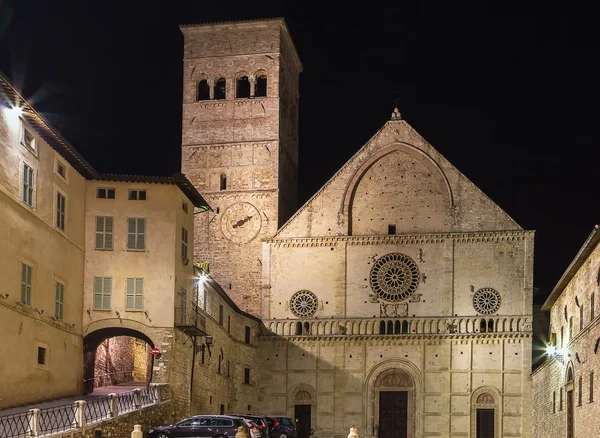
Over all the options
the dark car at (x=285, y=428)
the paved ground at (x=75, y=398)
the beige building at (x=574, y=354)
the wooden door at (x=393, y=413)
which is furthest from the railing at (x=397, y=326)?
the dark car at (x=285, y=428)

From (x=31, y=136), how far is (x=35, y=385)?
8081 millimetres

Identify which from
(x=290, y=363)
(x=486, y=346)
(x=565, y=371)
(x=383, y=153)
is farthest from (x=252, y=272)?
(x=565, y=371)

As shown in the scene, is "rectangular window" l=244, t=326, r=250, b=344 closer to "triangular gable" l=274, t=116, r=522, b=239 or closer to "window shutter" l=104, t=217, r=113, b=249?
"triangular gable" l=274, t=116, r=522, b=239

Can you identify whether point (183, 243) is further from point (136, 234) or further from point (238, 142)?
point (238, 142)

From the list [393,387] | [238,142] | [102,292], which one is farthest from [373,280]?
[102,292]

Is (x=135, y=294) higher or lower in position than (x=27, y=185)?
lower

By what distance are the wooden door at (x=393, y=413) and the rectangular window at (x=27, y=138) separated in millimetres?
26286

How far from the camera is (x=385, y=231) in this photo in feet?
181

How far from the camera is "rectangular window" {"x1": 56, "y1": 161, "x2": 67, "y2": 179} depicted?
3672 centimetres

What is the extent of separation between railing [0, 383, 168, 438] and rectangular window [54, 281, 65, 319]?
12.9 feet

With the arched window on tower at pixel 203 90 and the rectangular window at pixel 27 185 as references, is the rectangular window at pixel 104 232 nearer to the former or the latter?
the rectangular window at pixel 27 185

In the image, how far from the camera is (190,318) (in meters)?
42.0

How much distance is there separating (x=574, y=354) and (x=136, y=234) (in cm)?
1677

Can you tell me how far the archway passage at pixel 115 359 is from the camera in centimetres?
3919
